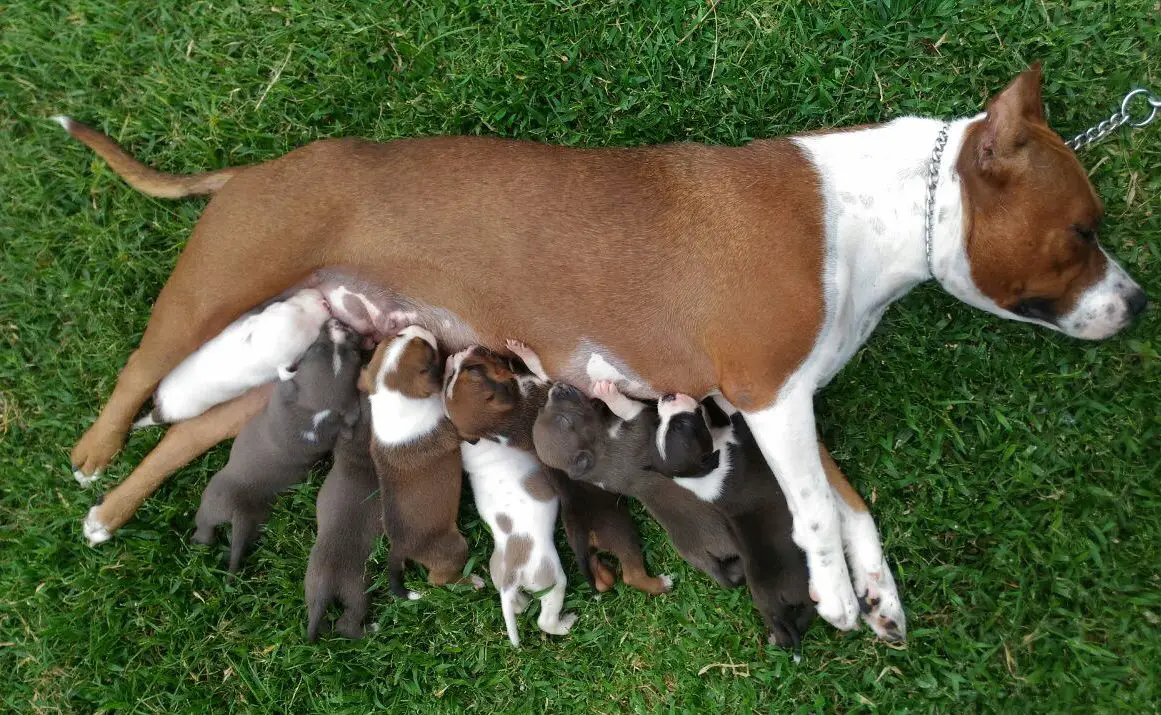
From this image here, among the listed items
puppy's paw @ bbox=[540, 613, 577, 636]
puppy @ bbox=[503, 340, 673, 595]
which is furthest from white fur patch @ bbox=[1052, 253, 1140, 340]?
puppy's paw @ bbox=[540, 613, 577, 636]

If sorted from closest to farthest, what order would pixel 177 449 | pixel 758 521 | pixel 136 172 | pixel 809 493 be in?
pixel 809 493 → pixel 758 521 → pixel 177 449 → pixel 136 172

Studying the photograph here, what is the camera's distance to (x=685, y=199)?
4523 millimetres

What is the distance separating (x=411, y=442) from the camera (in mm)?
4922

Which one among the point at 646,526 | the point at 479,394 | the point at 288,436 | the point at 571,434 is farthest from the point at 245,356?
Answer: the point at 646,526

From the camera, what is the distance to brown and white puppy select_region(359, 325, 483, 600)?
4.87 meters

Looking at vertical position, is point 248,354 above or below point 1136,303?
below

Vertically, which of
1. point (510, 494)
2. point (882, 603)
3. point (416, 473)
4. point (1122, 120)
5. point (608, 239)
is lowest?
point (882, 603)

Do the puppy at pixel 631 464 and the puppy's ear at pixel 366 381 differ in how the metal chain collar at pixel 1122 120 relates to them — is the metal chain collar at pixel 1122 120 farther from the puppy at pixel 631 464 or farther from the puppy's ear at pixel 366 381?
the puppy's ear at pixel 366 381

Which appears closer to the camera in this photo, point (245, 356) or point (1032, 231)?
point (1032, 231)

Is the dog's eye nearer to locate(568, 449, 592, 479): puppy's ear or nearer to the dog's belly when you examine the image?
the dog's belly

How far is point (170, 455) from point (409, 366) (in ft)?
5.74

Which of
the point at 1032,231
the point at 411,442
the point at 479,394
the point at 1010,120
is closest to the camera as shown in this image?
the point at 1010,120

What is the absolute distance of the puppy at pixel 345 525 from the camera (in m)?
5.10

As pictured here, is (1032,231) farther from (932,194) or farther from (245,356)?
(245,356)
